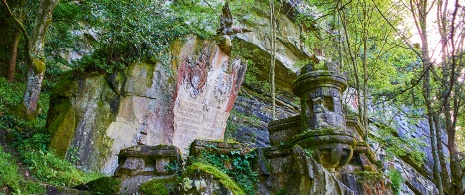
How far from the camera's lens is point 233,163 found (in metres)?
4.99

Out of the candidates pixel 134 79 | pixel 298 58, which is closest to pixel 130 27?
pixel 134 79

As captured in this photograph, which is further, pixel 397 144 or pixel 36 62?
pixel 397 144


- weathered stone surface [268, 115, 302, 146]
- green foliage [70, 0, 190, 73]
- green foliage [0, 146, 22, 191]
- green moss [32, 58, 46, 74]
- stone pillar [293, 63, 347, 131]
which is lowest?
green foliage [0, 146, 22, 191]

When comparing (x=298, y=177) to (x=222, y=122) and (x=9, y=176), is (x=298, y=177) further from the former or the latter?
(x=222, y=122)

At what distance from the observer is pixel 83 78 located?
959 centimetres

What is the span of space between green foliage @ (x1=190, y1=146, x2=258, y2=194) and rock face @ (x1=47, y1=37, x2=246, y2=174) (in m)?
4.75

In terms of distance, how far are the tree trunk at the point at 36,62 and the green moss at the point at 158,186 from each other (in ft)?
18.0

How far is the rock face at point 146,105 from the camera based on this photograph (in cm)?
894

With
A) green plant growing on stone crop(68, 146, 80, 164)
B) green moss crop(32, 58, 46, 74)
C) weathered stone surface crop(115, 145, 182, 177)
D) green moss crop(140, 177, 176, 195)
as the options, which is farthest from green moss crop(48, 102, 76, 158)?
green moss crop(140, 177, 176, 195)

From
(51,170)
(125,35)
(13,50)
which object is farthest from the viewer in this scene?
(13,50)

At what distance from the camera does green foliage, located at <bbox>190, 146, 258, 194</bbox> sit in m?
4.82

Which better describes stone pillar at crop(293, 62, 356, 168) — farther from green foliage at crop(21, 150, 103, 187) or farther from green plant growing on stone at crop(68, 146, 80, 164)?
green plant growing on stone at crop(68, 146, 80, 164)

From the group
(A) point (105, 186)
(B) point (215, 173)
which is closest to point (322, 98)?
(B) point (215, 173)

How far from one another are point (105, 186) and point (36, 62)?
522 cm
